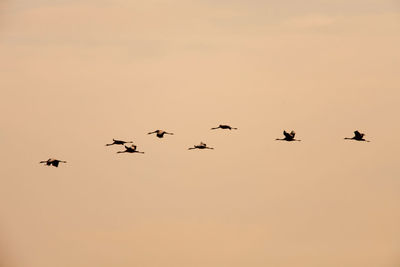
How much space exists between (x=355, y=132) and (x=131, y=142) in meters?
27.9

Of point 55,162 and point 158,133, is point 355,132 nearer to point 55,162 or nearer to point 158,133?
point 158,133

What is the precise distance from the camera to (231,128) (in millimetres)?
199250

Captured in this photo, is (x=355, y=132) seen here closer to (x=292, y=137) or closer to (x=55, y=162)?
(x=292, y=137)

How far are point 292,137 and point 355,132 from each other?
25.7 ft

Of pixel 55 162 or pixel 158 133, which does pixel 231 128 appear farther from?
pixel 55 162

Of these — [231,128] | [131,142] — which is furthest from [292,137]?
[131,142]

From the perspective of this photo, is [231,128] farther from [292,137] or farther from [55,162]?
[55,162]

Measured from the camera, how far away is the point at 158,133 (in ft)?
655

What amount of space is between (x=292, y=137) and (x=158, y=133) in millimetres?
16789

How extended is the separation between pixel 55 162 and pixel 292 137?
29.5 m

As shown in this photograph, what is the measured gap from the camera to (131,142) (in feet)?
652

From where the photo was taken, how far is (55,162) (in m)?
196

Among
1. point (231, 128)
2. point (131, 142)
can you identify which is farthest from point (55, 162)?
point (231, 128)

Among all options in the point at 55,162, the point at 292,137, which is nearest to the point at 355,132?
the point at 292,137
